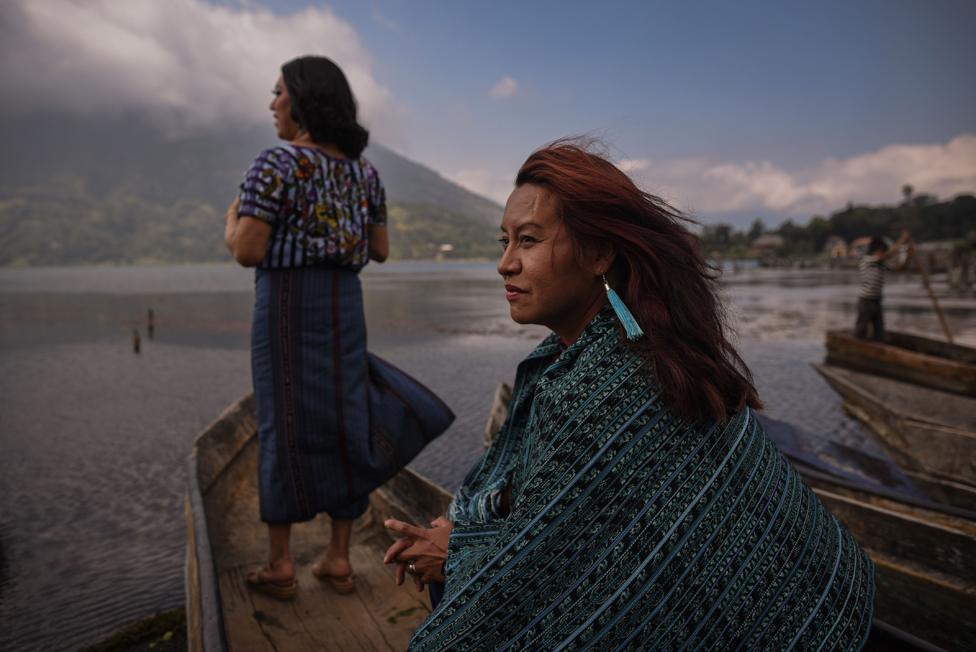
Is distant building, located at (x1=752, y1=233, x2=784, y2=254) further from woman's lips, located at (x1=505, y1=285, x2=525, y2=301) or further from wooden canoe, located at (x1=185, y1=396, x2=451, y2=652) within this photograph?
woman's lips, located at (x1=505, y1=285, x2=525, y2=301)

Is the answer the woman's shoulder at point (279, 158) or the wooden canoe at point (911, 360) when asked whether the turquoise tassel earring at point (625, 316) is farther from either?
the wooden canoe at point (911, 360)

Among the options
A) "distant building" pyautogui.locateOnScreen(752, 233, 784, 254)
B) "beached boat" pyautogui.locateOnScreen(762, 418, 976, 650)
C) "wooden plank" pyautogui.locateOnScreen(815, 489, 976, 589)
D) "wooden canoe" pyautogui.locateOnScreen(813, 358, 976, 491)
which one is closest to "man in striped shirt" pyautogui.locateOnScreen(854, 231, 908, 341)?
"wooden canoe" pyautogui.locateOnScreen(813, 358, 976, 491)

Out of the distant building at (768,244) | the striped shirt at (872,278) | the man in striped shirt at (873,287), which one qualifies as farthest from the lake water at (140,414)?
the distant building at (768,244)

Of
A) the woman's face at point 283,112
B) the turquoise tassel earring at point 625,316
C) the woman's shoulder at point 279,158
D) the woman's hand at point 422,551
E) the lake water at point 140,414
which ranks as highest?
the woman's face at point 283,112

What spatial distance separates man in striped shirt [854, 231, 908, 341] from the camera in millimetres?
11469

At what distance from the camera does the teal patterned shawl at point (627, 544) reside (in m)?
1.24

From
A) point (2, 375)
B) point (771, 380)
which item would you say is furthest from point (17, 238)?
point (771, 380)

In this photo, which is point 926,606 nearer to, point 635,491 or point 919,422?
point 635,491

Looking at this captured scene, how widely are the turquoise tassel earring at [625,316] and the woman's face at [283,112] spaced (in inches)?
77.4

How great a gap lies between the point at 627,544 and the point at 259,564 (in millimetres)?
2676

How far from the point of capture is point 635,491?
125 cm

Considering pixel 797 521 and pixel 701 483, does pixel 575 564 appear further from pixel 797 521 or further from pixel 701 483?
pixel 797 521

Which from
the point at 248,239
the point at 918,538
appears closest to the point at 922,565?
the point at 918,538

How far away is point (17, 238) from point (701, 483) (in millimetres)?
216857
